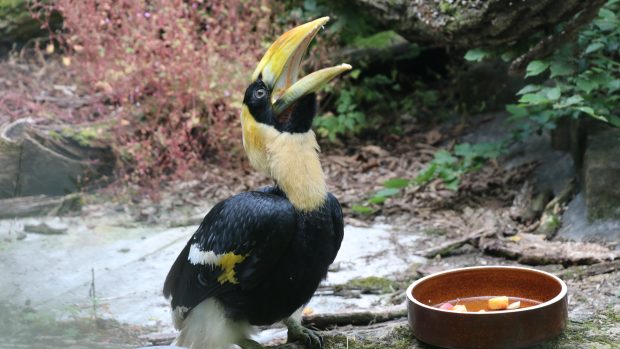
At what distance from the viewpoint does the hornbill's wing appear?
2.86m

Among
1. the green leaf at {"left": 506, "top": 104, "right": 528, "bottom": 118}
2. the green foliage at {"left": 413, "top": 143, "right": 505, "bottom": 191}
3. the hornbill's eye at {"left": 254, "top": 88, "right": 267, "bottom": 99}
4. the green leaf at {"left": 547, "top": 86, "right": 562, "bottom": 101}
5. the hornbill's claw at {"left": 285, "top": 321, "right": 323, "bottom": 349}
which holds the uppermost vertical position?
the hornbill's eye at {"left": 254, "top": 88, "right": 267, "bottom": 99}

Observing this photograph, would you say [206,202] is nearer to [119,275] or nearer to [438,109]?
[119,275]

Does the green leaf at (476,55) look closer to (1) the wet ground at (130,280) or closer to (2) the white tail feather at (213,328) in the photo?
(1) the wet ground at (130,280)

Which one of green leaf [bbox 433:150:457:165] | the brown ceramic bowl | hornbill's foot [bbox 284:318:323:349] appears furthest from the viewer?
green leaf [bbox 433:150:457:165]

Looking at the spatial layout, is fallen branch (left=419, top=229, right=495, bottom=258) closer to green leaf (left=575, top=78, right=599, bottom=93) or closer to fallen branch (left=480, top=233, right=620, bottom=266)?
fallen branch (left=480, top=233, right=620, bottom=266)

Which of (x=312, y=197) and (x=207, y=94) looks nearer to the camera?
(x=312, y=197)

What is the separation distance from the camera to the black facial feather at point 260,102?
299 cm

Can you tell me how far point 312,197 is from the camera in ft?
9.61

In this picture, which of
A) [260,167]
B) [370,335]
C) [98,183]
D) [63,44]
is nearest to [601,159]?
[370,335]

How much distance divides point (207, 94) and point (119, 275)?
198 centimetres

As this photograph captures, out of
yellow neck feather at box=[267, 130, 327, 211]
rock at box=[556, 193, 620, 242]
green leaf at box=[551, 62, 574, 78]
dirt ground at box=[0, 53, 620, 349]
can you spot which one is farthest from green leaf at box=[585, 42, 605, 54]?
yellow neck feather at box=[267, 130, 327, 211]

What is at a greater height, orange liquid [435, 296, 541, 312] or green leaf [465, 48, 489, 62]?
green leaf [465, 48, 489, 62]

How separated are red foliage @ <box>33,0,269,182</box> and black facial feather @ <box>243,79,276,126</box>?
288 centimetres

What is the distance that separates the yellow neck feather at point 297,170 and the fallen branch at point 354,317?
2.52 ft
